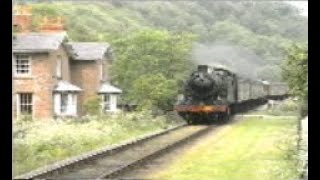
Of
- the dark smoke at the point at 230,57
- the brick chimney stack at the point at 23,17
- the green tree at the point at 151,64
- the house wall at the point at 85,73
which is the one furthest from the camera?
the house wall at the point at 85,73

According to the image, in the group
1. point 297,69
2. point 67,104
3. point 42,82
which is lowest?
point 67,104

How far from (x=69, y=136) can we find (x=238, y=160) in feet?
15.3

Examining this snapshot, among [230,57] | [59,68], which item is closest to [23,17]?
[59,68]

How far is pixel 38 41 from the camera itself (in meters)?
22.6

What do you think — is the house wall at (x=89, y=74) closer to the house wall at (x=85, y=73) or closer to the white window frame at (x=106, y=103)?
the house wall at (x=85, y=73)

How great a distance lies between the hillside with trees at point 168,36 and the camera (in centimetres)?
2062

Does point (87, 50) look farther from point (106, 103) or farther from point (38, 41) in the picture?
point (38, 41)

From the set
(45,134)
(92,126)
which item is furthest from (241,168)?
(92,126)

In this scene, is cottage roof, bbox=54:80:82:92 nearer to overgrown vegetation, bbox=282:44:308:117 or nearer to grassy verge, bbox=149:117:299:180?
grassy verge, bbox=149:117:299:180

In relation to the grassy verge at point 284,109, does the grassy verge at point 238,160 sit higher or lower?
lower

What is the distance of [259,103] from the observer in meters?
28.5

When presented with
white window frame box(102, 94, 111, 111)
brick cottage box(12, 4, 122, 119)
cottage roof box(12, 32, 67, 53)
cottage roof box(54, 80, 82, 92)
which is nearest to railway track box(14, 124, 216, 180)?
white window frame box(102, 94, 111, 111)

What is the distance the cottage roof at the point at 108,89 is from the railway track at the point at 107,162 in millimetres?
7380

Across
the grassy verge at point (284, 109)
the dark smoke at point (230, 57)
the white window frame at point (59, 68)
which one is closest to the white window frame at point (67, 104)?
the white window frame at point (59, 68)
